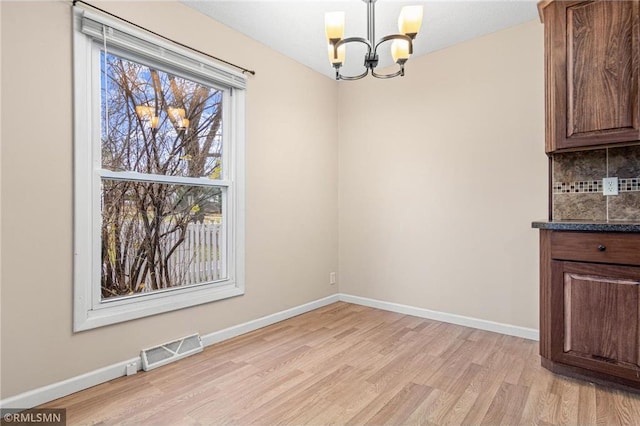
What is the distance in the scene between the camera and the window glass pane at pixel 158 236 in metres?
2.21

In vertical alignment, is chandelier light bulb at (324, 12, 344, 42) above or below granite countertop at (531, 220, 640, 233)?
above

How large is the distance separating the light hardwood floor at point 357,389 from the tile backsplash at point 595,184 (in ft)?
3.49

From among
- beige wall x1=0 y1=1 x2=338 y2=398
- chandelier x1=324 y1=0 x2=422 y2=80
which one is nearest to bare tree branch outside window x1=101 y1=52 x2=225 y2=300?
beige wall x1=0 y1=1 x2=338 y2=398

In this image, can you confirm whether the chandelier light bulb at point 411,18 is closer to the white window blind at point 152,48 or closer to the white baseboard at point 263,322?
the white window blind at point 152,48

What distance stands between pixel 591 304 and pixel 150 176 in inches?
111

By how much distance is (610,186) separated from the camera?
2320 millimetres

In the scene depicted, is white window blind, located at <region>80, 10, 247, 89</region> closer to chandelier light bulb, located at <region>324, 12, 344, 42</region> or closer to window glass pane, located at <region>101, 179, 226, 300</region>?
window glass pane, located at <region>101, 179, 226, 300</region>

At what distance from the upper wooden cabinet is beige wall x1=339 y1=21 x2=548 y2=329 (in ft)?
1.73

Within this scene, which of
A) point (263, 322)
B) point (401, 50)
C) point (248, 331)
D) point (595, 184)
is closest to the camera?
point (401, 50)

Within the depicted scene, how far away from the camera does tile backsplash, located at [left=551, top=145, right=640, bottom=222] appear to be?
2.27m

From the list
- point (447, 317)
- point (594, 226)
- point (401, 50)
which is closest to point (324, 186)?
point (447, 317)

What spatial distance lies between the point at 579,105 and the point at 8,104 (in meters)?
3.19

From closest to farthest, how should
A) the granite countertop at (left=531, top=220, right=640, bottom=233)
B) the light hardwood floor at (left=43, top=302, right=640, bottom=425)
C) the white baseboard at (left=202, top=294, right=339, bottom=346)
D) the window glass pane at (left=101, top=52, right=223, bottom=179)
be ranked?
1. the light hardwood floor at (left=43, top=302, right=640, bottom=425)
2. the granite countertop at (left=531, top=220, right=640, bottom=233)
3. the window glass pane at (left=101, top=52, right=223, bottom=179)
4. the white baseboard at (left=202, top=294, right=339, bottom=346)

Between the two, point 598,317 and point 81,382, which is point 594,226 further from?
point 81,382
